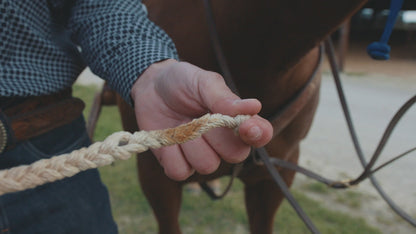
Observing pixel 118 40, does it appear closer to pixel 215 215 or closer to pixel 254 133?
pixel 254 133

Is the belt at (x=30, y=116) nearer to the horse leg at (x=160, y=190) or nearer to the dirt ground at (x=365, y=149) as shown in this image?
the horse leg at (x=160, y=190)

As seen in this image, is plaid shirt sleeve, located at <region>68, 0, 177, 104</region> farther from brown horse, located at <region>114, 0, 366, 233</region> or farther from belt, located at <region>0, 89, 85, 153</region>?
brown horse, located at <region>114, 0, 366, 233</region>

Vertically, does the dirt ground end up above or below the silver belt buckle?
below

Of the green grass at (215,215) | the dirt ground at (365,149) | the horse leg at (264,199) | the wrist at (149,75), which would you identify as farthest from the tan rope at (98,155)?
the dirt ground at (365,149)

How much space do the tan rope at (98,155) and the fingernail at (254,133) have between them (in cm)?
2

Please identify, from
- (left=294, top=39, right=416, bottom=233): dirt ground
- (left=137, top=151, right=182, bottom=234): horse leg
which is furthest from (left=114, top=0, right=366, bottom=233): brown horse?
(left=294, top=39, right=416, bottom=233): dirt ground

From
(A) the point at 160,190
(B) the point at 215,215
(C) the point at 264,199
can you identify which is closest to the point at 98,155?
(A) the point at 160,190

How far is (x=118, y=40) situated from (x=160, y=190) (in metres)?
0.63

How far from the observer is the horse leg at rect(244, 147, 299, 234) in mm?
1228

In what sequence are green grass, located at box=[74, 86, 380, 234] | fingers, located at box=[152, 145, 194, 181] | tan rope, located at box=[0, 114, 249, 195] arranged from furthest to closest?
green grass, located at box=[74, 86, 380, 234]
fingers, located at box=[152, 145, 194, 181]
tan rope, located at box=[0, 114, 249, 195]

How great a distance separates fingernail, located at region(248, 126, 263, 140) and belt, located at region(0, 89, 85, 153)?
1.34 feet

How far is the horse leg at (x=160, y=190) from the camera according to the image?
1.08 metres

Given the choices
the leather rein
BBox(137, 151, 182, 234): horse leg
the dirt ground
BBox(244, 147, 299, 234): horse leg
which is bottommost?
the dirt ground

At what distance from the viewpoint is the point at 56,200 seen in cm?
63
